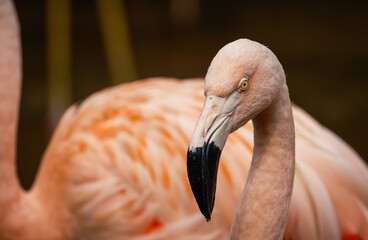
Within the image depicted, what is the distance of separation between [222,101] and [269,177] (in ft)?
0.92

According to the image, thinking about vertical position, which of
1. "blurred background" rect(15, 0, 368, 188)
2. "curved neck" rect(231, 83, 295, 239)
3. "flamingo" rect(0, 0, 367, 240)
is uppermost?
"curved neck" rect(231, 83, 295, 239)

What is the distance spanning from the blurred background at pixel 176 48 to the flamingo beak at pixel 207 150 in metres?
3.23

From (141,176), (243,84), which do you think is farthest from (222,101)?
(141,176)

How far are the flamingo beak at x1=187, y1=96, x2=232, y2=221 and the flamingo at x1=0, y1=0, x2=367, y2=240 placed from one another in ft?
2.88

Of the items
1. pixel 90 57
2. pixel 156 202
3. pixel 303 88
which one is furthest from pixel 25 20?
pixel 156 202

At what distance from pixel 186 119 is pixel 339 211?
27.8 inches

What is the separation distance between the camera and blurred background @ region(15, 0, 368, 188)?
500 cm

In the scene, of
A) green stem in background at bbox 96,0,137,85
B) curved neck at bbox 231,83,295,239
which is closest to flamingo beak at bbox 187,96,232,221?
curved neck at bbox 231,83,295,239

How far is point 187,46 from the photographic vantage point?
7.29 metres

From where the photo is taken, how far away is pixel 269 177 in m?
1.44

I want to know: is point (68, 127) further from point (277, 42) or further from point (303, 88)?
point (277, 42)

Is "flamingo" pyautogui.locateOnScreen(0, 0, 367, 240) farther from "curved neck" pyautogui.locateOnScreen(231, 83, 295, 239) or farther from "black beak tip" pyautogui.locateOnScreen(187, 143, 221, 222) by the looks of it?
"black beak tip" pyautogui.locateOnScreen(187, 143, 221, 222)

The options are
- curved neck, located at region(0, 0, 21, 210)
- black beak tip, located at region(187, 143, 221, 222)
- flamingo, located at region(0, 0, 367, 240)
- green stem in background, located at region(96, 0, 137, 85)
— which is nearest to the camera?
black beak tip, located at region(187, 143, 221, 222)

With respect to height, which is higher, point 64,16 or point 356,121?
point 64,16
